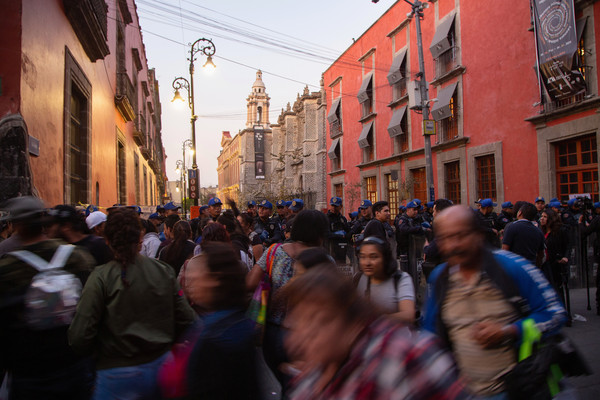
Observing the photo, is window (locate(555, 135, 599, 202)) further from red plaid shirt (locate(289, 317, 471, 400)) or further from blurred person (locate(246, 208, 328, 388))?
red plaid shirt (locate(289, 317, 471, 400))

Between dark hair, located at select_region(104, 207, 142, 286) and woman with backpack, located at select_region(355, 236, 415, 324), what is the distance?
1.58m

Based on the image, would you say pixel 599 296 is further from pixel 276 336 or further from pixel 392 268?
pixel 276 336

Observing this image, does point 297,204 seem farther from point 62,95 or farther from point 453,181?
point 453,181

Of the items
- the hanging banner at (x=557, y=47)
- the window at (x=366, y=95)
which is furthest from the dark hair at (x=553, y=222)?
the window at (x=366, y=95)

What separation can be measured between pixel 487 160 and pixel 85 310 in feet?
54.2

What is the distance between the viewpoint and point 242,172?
7812cm

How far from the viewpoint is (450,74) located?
1781cm

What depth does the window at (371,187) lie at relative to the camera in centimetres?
2575

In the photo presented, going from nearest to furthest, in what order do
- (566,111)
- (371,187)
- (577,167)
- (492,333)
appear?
(492,333), (566,111), (577,167), (371,187)

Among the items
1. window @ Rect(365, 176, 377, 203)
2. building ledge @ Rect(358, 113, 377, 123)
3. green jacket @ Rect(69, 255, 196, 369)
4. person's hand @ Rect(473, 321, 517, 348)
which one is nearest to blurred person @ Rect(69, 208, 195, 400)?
green jacket @ Rect(69, 255, 196, 369)

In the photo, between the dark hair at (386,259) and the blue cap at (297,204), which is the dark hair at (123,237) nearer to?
the dark hair at (386,259)

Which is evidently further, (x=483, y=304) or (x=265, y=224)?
(x=265, y=224)

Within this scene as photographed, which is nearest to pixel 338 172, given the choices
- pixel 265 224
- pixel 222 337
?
pixel 265 224

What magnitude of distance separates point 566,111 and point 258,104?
76.4 meters
